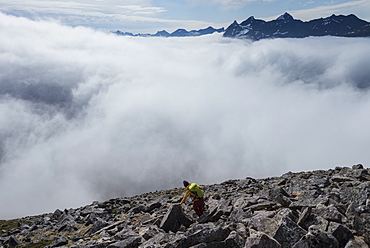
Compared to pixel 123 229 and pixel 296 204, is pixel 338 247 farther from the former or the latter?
pixel 123 229

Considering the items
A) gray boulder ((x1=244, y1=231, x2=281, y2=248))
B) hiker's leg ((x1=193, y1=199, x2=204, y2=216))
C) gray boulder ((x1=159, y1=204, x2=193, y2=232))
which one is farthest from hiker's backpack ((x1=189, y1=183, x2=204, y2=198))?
gray boulder ((x1=244, y1=231, x2=281, y2=248))

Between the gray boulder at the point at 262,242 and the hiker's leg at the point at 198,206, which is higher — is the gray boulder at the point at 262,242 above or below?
above

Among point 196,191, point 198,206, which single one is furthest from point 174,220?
point 196,191

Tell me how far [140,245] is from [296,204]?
10.8m

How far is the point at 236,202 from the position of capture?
23828mm

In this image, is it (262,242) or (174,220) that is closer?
(262,242)

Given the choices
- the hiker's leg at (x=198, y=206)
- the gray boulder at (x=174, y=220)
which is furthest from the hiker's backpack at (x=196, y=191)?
the gray boulder at (x=174, y=220)

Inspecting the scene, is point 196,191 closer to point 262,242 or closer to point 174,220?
point 174,220

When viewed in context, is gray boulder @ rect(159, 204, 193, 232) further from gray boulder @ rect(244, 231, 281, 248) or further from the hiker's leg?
gray boulder @ rect(244, 231, 281, 248)

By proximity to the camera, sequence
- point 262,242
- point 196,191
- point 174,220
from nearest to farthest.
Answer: point 262,242
point 174,220
point 196,191

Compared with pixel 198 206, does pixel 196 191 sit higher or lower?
higher

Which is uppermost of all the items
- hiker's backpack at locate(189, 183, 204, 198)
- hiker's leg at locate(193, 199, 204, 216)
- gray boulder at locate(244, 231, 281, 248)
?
gray boulder at locate(244, 231, 281, 248)

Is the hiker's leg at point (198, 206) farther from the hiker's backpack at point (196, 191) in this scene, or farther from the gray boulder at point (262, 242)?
the gray boulder at point (262, 242)

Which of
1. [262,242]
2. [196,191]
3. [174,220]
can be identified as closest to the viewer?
[262,242]
